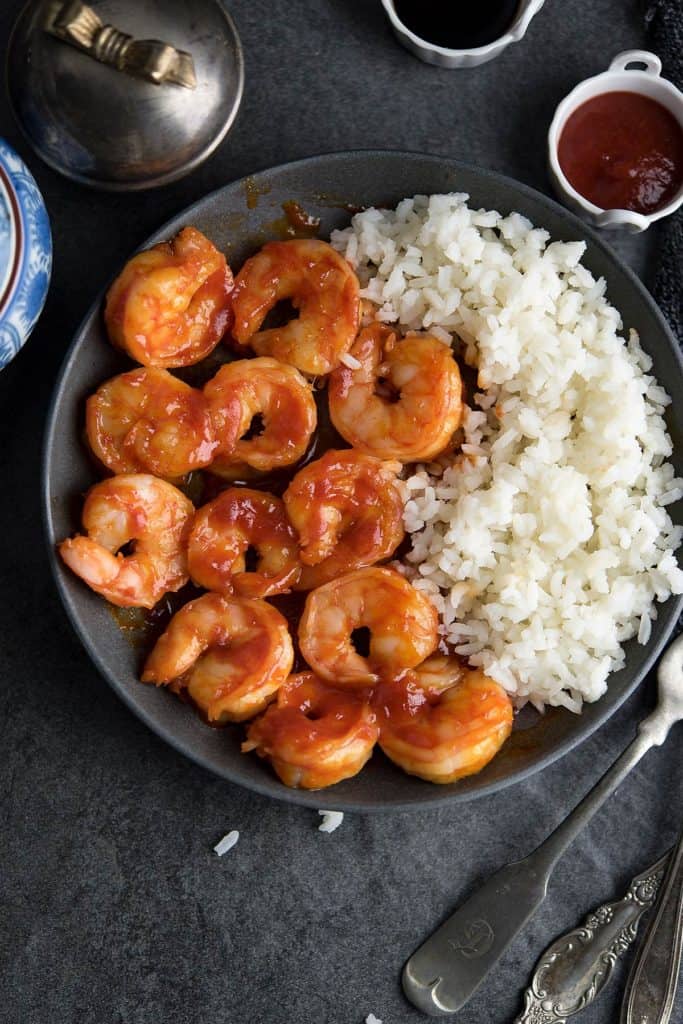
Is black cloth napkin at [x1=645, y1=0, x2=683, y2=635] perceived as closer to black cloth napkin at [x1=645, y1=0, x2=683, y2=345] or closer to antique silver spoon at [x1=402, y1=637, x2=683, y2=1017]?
black cloth napkin at [x1=645, y1=0, x2=683, y2=345]

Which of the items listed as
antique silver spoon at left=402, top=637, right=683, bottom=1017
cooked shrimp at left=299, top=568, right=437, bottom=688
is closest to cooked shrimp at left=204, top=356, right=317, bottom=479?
cooked shrimp at left=299, top=568, right=437, bottom=688

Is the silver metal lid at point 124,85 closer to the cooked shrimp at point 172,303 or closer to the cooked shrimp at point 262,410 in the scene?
the cooked shrimp at point 172,303

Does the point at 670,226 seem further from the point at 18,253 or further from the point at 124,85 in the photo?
the point at 18,253

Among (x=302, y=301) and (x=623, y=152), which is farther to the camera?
(x=623, y=152)

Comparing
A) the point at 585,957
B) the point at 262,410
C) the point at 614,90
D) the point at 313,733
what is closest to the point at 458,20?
the point at 614,90

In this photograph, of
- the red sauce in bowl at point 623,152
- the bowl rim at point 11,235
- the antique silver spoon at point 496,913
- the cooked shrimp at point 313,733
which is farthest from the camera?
the red sauce in bowl at point 623,152

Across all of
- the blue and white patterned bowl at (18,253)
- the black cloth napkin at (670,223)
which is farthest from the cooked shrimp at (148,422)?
the black cloth napkin at (670,223)

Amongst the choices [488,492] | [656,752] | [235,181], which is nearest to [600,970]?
[656,752]
